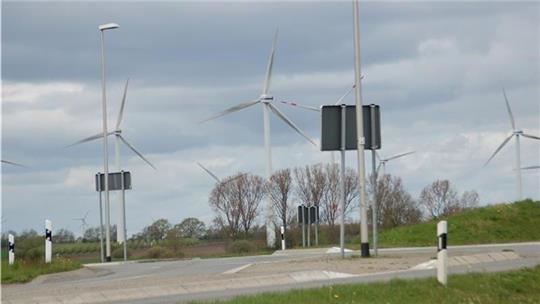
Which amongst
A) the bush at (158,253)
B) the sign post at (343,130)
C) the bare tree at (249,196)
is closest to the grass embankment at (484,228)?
the bush at (158,253)

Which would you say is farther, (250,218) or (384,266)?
(250,218)

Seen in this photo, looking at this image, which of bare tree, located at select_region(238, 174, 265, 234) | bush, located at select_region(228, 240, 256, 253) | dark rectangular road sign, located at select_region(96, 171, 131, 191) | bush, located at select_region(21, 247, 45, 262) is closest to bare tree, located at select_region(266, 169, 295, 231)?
bare tree, located at select_region(238, 174, 265, 234)

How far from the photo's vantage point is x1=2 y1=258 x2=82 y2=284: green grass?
23.8m

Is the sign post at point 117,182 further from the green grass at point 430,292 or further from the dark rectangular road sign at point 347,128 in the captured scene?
the green grass at point 430,292

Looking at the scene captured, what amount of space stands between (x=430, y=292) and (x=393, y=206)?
53536 mm

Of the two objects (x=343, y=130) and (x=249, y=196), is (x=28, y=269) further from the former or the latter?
(x=249, y=196)

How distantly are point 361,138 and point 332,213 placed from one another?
47.0m

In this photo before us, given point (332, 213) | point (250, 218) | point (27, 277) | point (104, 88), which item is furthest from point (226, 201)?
point (27, 277)

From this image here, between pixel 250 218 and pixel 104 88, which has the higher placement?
pixel 104 88

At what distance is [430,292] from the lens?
51.6ft

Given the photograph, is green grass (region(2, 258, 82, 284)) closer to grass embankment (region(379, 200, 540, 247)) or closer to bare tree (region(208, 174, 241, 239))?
grass embankment (region(379, 200, 540, 247))

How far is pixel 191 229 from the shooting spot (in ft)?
241

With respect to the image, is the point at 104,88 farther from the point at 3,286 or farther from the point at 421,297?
the point at 421,297

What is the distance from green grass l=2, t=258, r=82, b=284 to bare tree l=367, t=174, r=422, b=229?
121 ft
